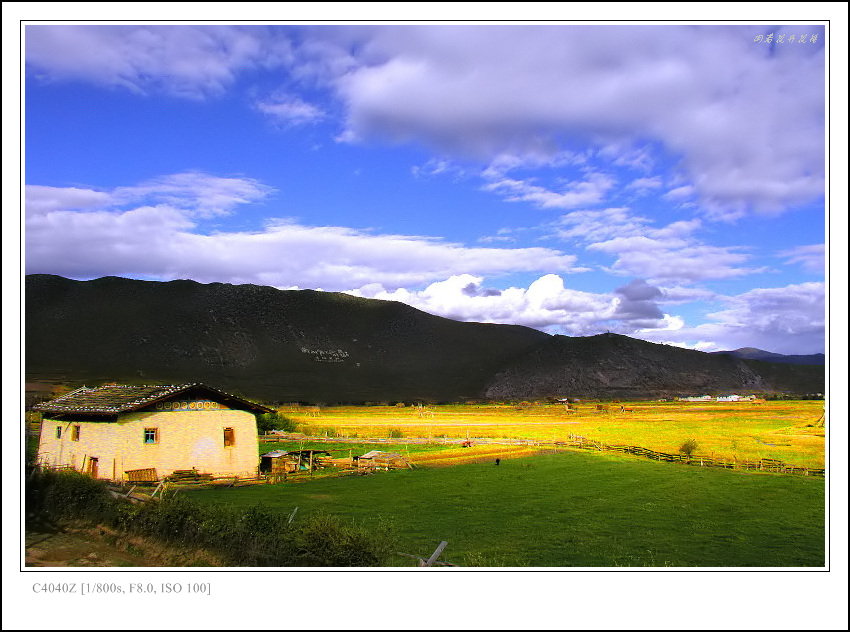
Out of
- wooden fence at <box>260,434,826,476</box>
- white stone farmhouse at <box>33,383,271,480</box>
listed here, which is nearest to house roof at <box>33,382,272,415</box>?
white stone farmhouse at <box>33,383,271,480</box>

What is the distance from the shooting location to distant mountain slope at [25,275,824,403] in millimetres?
56844

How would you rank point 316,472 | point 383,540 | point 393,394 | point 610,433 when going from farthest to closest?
1. point 393,394
2. point 610,433
3. point 316,472
4. point 383,540

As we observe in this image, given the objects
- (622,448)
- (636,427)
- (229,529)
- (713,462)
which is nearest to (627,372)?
(636,427)

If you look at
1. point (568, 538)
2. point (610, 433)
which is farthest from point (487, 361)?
point (568, 538)

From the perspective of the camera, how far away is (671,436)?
155 feet

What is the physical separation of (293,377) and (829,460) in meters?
78.8

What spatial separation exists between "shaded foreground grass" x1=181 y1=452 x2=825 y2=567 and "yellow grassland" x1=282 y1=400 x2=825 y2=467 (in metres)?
10.4

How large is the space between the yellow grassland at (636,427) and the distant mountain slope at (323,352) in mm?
13276

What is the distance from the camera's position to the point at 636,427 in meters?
55.7

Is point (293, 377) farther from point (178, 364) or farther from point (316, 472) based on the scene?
point (316, 472)

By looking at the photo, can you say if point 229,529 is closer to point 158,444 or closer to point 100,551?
point 100,551

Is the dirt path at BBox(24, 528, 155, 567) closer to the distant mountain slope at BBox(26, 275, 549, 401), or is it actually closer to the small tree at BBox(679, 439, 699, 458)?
the distant mountain slope at BBox(26, 275, 549, 401)

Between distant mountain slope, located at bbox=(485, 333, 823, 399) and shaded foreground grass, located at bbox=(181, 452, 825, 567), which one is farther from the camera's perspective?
distant mountain slope, located at bbox=(485, 333, 823, 399)

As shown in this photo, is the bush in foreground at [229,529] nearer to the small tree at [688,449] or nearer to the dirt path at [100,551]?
the dirt path at [100,551]
